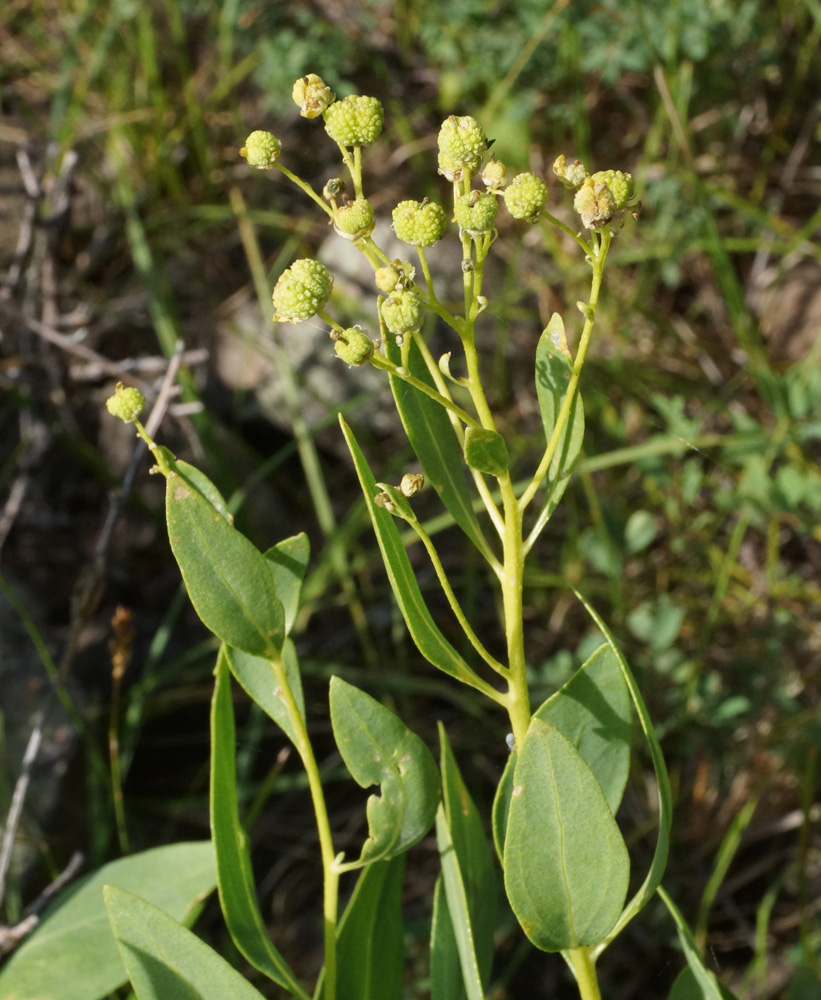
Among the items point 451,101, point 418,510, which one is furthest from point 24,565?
Answer: point 451,101

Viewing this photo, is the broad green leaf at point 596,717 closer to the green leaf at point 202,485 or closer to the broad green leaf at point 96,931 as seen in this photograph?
the green leaf at point 202,485

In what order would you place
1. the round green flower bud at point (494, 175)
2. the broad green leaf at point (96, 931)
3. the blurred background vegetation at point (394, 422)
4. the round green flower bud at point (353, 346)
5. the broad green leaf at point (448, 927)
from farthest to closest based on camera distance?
the blurred background vegetation at point (394, 422)
the broad green leaf at point (96, 931)
the broad green leaf at point (448, 927)
the round green flower bud at point (494, 175)
the round green flower bud at point (353, 346)

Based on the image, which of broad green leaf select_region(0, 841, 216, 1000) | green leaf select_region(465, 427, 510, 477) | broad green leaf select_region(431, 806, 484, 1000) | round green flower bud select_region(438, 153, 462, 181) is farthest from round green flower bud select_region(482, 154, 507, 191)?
broad green leaf select_region(0, 841, 216, 1000)

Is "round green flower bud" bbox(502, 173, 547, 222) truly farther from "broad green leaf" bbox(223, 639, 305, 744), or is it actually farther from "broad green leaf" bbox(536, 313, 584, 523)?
"broad green leaf" bbox(223, 639, 305, 744)

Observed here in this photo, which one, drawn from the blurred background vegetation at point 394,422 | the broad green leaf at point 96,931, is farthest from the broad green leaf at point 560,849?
the blurred background vegetation at point 394,422

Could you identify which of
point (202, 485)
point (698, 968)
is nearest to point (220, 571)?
point (202, 485)

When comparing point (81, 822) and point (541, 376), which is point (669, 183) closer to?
point (541, 376)
